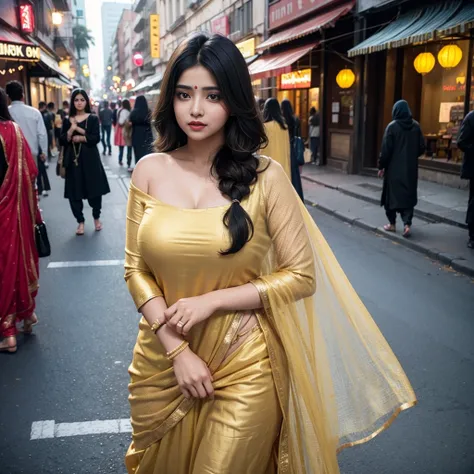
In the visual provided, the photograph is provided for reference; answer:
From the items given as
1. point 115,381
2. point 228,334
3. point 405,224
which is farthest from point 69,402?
point 405,224

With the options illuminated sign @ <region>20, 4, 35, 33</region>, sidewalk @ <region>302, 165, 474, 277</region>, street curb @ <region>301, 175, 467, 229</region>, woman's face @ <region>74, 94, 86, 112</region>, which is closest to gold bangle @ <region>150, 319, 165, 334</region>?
sidewalk @ <region>302, 165, 474, 277</region>

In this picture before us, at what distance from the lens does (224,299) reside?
5.56 feet

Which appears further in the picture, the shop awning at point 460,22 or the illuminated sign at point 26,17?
the illuminated sign at point 26,17

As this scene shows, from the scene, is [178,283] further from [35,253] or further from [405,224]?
[405,224]

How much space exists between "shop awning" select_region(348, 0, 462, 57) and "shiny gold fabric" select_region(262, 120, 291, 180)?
3865 millimetres

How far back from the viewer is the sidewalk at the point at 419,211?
7122mm

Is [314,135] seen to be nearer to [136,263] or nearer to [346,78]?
[346,78]

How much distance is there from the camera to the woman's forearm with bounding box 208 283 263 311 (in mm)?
1691

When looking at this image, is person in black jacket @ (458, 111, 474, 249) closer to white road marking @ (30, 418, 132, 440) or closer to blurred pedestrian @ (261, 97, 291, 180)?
blurred pedestrian @ (261, 97, 291, 180)

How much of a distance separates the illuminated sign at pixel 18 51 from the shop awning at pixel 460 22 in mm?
9819

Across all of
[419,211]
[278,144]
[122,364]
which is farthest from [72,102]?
[419,211]

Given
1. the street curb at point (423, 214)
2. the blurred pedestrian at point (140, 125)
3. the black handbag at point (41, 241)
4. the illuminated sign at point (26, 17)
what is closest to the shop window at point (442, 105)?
the street curb at point (423, 214)

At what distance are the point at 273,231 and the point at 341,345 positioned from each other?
49cm

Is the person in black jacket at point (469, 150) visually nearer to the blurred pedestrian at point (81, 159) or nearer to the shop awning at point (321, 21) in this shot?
the blurred pedestrian at point (81, 159)
